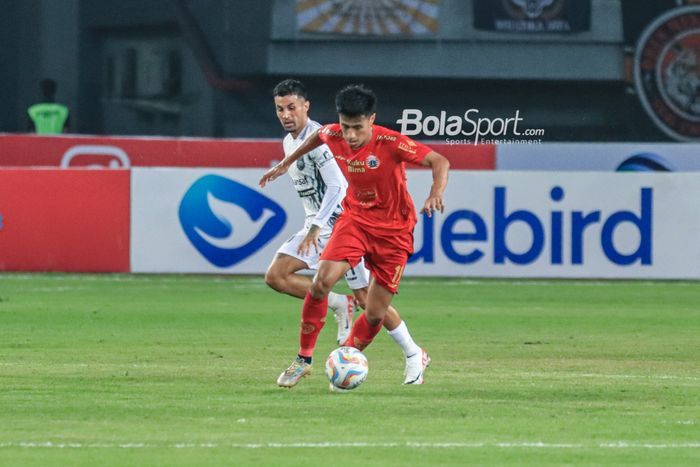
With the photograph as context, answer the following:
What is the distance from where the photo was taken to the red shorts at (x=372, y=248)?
32.0 feet

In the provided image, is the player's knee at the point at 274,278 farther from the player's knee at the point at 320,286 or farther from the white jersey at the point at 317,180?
the player's knee at the point at 320,286

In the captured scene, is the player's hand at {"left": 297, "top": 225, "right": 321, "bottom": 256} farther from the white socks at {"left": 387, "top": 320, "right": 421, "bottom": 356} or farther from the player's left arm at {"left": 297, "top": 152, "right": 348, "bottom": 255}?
the white socks at {"left": 387, "top": 320, "right": 421, "bottom": 356}

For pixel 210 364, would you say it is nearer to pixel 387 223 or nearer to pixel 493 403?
pixel 387 223

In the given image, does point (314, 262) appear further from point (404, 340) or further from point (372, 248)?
point (372, 248)

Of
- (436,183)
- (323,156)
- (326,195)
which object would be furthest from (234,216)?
(436,183)

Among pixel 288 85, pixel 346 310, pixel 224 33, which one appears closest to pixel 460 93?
pixel 224 33

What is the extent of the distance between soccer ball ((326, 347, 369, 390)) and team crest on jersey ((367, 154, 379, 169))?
1.06 m

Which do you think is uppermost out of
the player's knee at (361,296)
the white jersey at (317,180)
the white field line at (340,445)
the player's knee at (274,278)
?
the white jersey at (317,180)

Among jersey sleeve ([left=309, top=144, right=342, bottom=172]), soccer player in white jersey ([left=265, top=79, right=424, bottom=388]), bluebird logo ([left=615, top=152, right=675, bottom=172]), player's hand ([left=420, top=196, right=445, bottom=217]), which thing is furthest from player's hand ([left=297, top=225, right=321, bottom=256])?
bluebird logo ([left=615, top=152, right=675, bottom=172])

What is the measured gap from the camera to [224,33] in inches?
912

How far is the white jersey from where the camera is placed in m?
11.4

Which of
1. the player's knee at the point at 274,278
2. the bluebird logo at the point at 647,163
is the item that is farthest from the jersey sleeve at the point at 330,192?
the bluebird logo at the point at 647,163

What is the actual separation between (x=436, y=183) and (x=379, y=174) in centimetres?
48

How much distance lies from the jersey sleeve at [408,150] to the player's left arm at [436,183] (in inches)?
1.6
